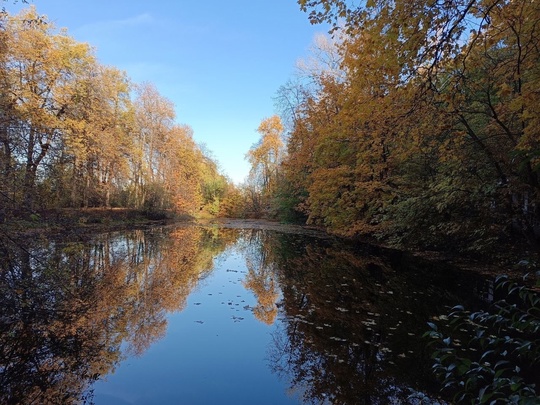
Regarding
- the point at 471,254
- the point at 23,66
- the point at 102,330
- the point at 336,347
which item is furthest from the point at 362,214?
the point at 23,66

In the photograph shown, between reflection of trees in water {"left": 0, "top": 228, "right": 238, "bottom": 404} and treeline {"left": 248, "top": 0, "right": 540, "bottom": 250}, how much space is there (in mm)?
4987

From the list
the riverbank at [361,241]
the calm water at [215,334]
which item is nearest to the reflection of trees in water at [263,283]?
the calm water at [215,334]

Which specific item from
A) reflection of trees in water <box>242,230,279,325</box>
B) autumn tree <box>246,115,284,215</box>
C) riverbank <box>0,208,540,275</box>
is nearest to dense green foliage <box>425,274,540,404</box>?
riverbank <box>0,208,540,275</box>

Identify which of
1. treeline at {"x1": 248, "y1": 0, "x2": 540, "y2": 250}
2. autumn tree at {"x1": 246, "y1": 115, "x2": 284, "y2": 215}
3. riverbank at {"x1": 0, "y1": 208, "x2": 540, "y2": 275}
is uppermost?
autumn tree at {"x1": 246, "y1": 115, "x2": 284, "y2": 215}

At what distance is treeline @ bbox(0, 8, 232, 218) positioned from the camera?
24.4ft

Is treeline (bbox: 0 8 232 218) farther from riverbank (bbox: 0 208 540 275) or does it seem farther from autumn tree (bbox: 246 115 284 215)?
autumn tree (bbox: 246 115 284 215)

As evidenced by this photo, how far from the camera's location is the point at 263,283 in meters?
8.84

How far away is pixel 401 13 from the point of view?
14.0 feet

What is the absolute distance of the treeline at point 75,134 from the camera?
24.4 ft

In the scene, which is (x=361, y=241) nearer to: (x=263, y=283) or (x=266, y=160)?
(x=263, y=283)

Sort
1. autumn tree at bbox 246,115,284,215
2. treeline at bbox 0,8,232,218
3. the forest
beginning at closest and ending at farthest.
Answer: the forest
treeline at bbox 0,8,232,218
autumn tree at bbox 246,115,284,215

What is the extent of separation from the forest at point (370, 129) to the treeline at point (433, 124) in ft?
0.16

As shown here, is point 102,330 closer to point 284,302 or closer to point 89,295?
point 89,295

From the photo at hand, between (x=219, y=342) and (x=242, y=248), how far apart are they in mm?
11011
